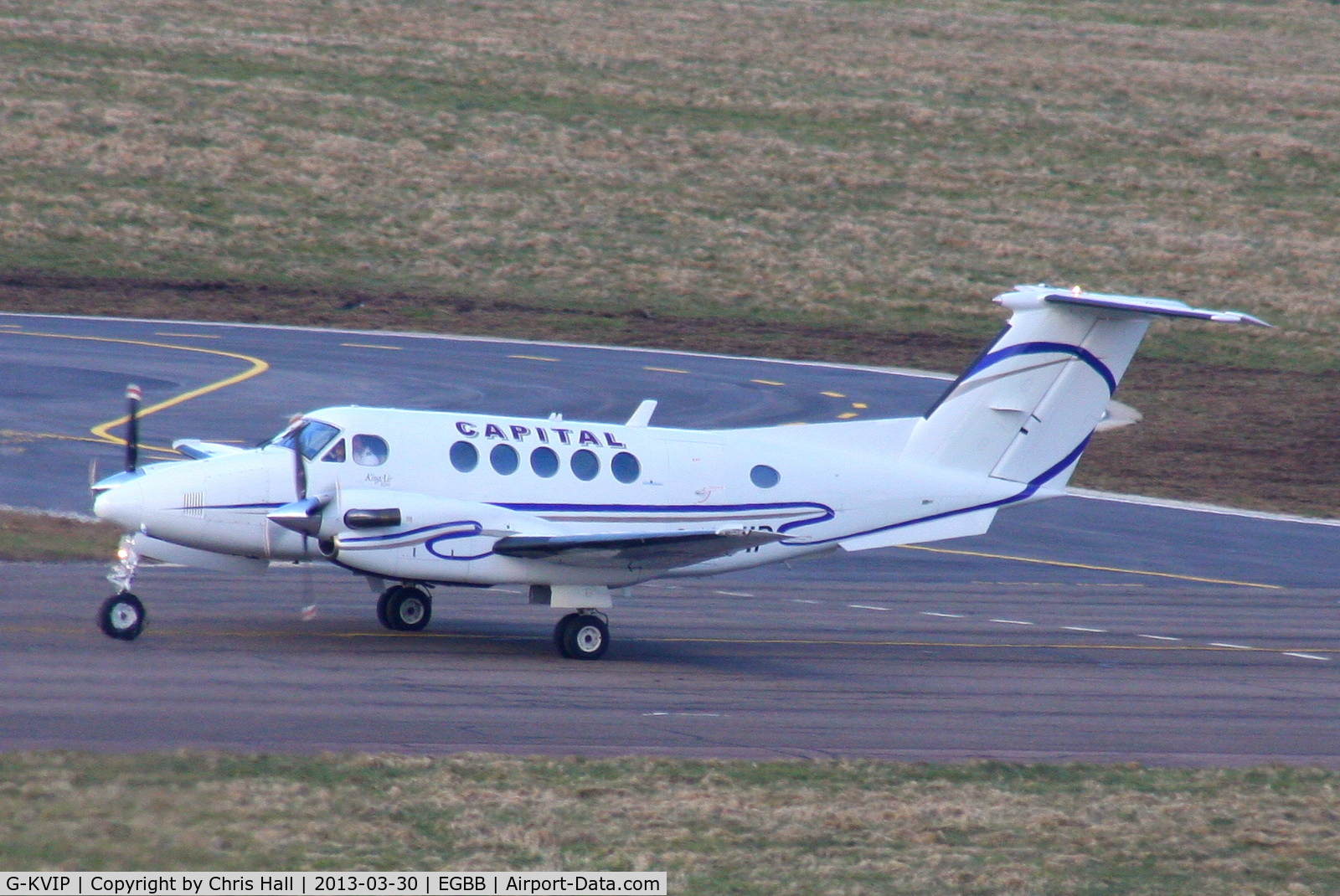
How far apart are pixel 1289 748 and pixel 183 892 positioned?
10.6 metres

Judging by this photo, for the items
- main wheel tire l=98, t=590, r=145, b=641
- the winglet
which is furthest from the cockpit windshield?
the winglet

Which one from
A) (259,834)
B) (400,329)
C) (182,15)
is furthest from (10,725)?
(182,15)

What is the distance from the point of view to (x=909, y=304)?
2007 inches

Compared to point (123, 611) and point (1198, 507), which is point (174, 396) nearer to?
point (123, 611)

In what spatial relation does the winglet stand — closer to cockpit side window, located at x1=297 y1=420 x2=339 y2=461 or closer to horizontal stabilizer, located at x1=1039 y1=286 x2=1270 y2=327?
cockpit side window, located at x1=297 y1=420 x2=339 y2=461

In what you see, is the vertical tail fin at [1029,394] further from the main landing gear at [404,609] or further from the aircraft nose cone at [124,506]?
the aircraft nose cone at [124,506]

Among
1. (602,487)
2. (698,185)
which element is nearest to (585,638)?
(602,487)

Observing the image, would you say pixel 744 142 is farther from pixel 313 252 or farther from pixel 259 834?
pixel 259 834

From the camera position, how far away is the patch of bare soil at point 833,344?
36.5 meters

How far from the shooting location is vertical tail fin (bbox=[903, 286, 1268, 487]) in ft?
66.6

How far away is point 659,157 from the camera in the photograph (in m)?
61.2
